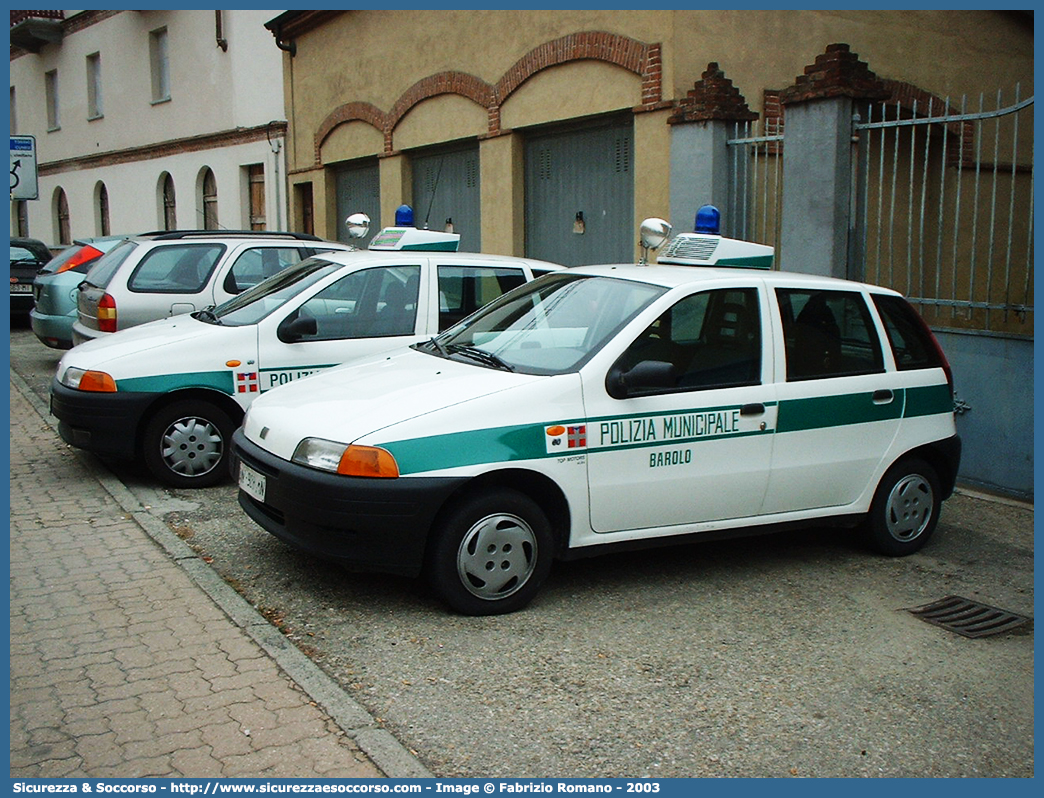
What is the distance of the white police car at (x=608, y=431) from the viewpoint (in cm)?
486

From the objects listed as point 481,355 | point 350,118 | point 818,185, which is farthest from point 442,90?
point 481,355

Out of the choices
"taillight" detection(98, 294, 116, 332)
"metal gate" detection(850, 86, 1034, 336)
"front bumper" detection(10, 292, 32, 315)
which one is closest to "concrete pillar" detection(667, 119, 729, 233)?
"metal gate" detection(850, 86, 1034, 336)

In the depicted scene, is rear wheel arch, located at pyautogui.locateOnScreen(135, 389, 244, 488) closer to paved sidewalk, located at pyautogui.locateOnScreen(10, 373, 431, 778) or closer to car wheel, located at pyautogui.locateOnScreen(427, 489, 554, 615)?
paved sidewalk, located at pyautogui.locateOnScreen(10, 373, 431, 778)

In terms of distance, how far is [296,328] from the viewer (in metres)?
7.25

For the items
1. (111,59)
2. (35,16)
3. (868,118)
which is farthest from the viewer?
(35,16)

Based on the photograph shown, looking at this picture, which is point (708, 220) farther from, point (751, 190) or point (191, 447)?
point (191, 447)

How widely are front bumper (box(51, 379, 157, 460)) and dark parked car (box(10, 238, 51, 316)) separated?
12.0 metres

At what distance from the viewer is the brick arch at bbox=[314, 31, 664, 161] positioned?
35.7 ft

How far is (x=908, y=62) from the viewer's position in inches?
480

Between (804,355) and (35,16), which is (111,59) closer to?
(35,16)

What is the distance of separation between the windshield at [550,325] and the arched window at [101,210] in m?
23.8

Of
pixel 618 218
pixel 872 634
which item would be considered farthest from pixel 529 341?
pixel 618 218

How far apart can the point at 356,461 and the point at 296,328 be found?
270 centimetres

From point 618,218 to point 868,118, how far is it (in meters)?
3.51
